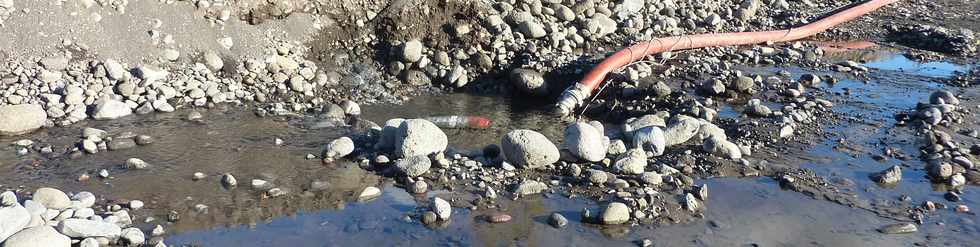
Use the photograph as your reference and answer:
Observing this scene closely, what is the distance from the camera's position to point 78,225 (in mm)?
5469

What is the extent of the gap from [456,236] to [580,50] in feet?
19.9

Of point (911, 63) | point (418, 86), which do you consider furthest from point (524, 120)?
point (911, 63)

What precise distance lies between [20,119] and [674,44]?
8.08 meters

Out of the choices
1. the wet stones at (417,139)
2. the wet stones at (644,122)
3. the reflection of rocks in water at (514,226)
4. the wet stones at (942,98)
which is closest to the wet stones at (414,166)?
the wet stones at (417,139)

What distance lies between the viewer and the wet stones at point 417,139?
7113 millimetres

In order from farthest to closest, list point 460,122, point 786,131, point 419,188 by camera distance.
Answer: point 460,122 < point 786,131 < point 419,188

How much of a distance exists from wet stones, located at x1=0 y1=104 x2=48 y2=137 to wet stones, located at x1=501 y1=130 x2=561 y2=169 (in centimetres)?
472

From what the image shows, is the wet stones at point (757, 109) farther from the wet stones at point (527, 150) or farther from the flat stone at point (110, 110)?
the flat stone at point (110, 110)

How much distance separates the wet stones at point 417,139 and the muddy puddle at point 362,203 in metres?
0.40

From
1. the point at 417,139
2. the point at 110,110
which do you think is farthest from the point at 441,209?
the point at 110,110

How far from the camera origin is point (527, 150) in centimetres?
700

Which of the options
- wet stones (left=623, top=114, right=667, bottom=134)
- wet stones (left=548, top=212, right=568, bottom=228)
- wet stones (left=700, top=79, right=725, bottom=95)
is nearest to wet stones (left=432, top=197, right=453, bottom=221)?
wet stones (left=548, top=212, right=568, bottom=228)

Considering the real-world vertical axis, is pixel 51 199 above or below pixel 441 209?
above

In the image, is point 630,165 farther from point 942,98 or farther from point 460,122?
point 942,98
